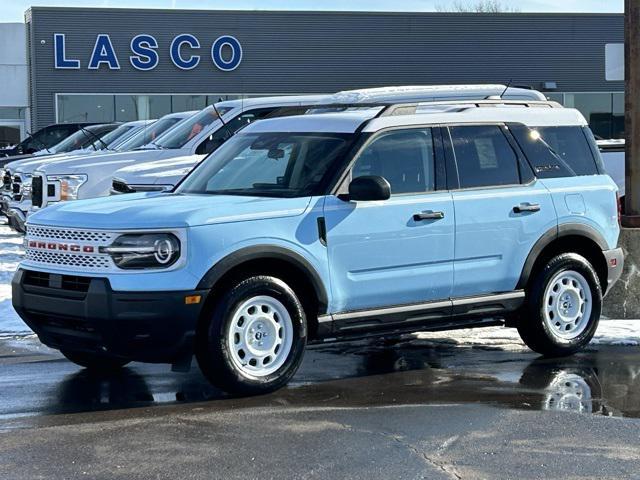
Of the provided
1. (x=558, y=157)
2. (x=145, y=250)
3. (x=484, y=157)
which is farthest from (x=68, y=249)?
(x=558, y=157)

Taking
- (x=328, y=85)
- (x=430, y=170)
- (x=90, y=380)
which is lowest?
(x=90, y=380)

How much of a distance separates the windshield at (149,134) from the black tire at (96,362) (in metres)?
7.76

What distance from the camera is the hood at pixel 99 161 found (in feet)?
46.6

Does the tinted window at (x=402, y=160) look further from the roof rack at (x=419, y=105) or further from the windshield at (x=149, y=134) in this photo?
the windshield at (x=149, y=134)

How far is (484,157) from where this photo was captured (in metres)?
8.47

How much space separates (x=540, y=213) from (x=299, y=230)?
2.10 m

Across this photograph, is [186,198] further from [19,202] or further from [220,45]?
[220,45]

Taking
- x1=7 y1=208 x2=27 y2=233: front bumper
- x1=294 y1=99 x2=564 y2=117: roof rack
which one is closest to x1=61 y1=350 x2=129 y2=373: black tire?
x1=294 y1=99 x2=564 y2=117: roof rack

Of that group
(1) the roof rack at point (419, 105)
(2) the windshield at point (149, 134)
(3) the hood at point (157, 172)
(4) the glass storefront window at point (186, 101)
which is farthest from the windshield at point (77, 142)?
(4) the glass storefront window at point (186, 101)

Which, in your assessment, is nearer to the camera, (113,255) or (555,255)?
(113,255)

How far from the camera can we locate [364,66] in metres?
42.9

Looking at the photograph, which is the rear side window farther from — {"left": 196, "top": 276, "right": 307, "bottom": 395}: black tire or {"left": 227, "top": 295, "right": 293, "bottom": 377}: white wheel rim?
{"left": 227, "top": 295, "right": 293, "bottom": 377}: white wheel rim

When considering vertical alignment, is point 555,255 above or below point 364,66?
below

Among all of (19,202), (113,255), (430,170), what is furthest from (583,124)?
(19,202)
